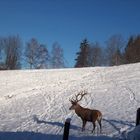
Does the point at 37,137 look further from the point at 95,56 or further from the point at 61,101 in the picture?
the point at 95,56

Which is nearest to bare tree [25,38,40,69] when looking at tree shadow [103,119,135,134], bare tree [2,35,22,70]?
bare tree [2,35,22,70]

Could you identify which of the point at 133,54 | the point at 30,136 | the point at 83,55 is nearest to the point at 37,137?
the point at 30,136

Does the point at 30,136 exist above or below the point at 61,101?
below

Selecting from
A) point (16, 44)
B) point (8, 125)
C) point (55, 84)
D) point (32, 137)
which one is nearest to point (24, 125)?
point (8, 125)

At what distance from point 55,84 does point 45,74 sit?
29.4 feet

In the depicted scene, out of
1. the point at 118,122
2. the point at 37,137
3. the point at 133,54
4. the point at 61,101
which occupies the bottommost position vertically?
the point at 37,137

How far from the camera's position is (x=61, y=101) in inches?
1212

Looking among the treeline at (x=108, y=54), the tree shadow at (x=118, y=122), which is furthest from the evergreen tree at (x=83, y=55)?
the tree shadow at (x=118, y=122)

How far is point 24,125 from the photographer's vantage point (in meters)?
23.2

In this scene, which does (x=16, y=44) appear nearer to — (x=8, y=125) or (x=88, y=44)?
(x=88, y=44)

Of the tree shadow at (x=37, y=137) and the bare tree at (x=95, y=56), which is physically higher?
the bare tree at (x=95, y=56)

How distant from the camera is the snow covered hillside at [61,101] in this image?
20.0 m

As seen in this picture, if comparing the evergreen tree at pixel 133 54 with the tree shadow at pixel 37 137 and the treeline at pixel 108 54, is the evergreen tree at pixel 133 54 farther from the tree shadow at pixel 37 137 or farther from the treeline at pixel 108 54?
the tree shadow at pixel 37 137

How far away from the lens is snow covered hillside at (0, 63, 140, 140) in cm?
1997
